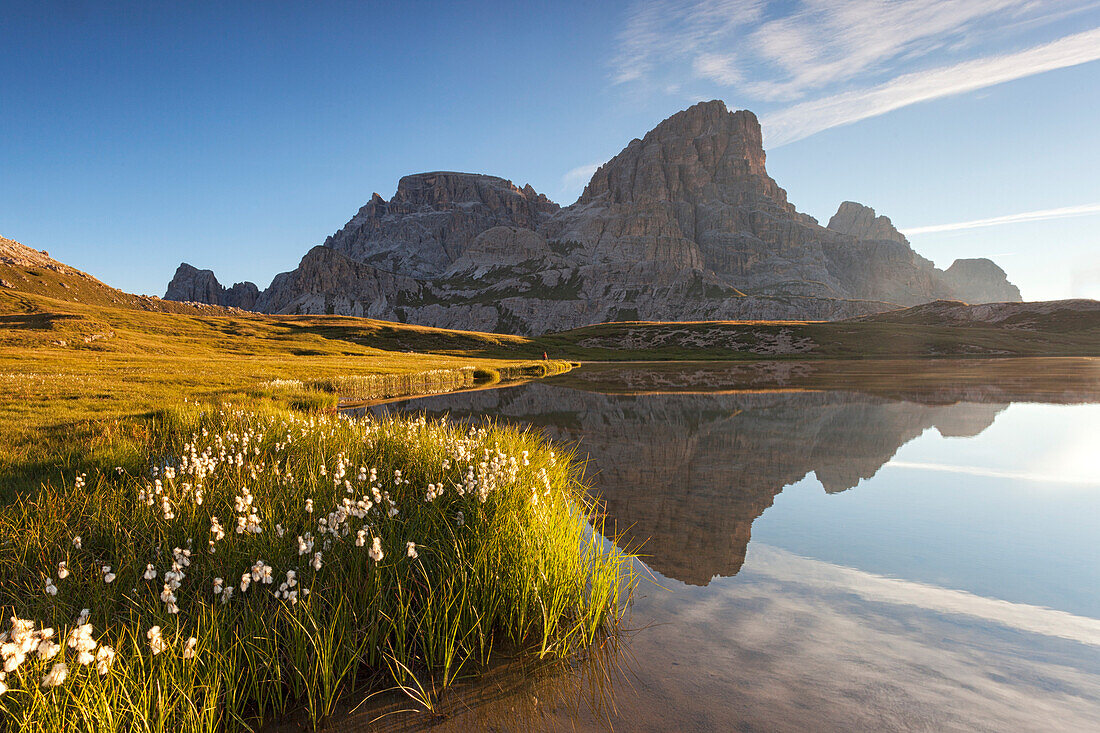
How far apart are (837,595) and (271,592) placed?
8.66 meters

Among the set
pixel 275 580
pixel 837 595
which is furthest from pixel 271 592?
pixel 837 595

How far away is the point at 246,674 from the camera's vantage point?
5434 mm

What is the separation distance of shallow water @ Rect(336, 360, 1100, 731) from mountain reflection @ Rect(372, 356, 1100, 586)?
118 millimetres

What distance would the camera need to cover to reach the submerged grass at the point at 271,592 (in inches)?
178

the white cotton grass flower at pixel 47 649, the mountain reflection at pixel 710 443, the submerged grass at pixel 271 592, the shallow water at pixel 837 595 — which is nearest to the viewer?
the white cotton grass flower at pixel 47 649

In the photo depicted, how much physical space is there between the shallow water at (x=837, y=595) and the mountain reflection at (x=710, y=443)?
118 millimetres

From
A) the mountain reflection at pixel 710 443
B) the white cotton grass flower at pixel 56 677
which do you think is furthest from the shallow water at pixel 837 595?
the white cotton grass flower at pixel 56 677

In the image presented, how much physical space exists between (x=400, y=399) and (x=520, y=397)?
932 cm

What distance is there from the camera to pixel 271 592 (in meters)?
5.89

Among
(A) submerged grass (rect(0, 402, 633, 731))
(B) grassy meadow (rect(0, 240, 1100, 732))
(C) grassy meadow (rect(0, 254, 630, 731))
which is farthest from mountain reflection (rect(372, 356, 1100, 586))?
(A) submerged grass (rect(0, 402, 633, 731))

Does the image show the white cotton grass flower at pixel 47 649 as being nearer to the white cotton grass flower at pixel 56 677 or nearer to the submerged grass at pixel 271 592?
the submerged grass at pixel 271 592

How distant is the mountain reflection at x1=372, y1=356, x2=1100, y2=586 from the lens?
448 inches

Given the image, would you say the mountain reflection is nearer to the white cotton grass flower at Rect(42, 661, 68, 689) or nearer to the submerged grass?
the submerged grass

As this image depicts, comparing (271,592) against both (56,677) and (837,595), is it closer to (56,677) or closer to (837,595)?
(56,677)
